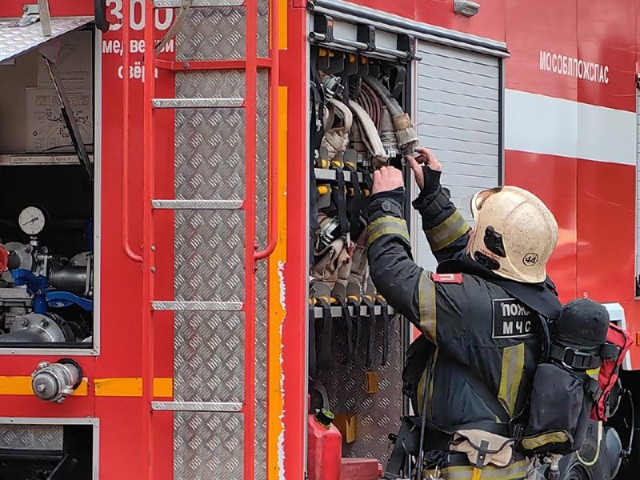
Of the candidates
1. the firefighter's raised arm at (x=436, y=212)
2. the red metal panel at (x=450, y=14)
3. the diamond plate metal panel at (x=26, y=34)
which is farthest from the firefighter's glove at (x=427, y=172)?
the diamond plate metal panel at (x=26, y=34)

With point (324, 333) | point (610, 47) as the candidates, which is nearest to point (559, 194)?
point (610, 47)

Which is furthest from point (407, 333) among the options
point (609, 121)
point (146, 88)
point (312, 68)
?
point (609, 121)

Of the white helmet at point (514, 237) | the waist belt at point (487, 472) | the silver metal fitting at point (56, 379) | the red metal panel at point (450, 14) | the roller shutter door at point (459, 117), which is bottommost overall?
the waist belt at point (487, 472)

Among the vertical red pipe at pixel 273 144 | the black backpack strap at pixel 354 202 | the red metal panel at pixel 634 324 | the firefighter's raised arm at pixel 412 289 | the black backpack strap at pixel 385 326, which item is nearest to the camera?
the vertical red pipe at pixel 273 144

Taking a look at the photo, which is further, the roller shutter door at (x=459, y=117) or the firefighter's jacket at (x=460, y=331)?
the roller shutter door at (x=459, y=117)

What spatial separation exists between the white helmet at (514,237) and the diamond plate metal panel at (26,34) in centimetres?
157

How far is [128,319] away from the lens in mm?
4523

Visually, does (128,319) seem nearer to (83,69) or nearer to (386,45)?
(83,69)

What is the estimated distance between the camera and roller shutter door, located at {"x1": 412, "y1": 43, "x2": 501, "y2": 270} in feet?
17.1

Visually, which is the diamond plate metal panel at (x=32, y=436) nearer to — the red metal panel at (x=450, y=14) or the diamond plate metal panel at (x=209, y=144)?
the diamond plate metal panel at (x=209, y=144)

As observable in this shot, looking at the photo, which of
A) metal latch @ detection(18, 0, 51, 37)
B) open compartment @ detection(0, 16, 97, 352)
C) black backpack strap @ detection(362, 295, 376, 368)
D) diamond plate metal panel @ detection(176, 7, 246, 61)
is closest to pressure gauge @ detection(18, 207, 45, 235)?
open compartment @ detection(0, 16, 97, 352)

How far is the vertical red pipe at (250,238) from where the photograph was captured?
4.21 meters

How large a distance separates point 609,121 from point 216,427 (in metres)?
3.19

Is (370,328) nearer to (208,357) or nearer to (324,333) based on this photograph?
(324,333)
